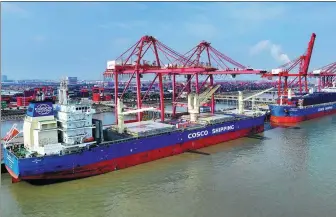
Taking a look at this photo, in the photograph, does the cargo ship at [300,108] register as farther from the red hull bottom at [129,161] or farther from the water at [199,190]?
the water at [199,190]

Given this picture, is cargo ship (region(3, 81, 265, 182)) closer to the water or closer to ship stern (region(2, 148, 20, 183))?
ship stern (region(2, 148, 20, 183))

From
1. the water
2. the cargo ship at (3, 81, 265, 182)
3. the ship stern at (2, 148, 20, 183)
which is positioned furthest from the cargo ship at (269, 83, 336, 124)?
the ship stern at (2, 148, 20, 183)

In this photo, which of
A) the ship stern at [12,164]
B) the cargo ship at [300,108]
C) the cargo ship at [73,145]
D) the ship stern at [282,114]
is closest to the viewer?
the ship stern at [12,164]

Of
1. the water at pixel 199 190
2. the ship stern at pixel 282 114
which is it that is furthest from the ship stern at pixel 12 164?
the ship stern at pixel 282 114

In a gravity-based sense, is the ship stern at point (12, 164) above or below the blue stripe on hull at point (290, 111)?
below

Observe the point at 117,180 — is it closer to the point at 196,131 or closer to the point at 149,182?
the point at 149,182

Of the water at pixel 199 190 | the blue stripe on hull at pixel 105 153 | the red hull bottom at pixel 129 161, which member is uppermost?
the blue stripe on hull at pixel 105 153

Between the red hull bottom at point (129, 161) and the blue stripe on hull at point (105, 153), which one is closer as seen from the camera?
the blue stripe on hull at point (105, 153)

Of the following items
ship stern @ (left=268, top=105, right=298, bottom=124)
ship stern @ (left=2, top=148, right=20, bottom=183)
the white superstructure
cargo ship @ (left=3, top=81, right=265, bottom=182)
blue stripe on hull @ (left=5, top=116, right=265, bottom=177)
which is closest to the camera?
ship stern @ (left=2, top=148, right=20, bottom=183)

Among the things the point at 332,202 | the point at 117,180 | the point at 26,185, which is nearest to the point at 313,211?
the point at 332,202

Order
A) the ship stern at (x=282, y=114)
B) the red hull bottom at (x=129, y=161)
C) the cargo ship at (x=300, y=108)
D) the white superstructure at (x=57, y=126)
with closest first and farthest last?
1. the red hull bottom at (x=129, y=161)
2. the white superstructure at (x=57, y=126)
3. the ship stern at (x=282, y=114)
4. the cargo ship at (x=300, y=108)
